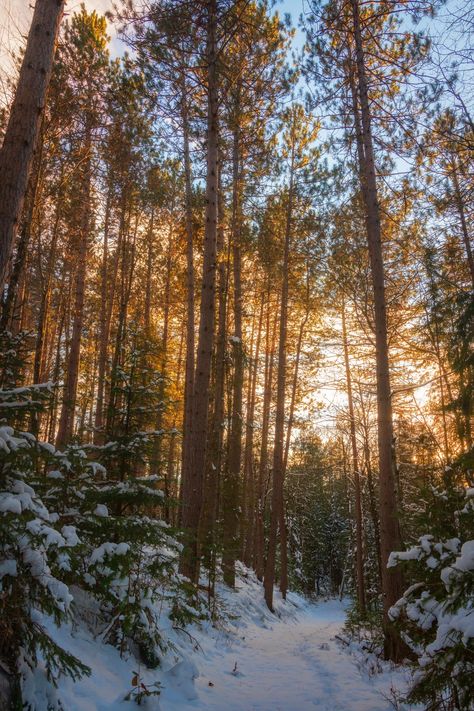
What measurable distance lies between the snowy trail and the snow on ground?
1cm

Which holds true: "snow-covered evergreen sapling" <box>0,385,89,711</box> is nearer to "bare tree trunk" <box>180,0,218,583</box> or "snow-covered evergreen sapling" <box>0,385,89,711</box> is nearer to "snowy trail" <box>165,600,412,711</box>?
"snowy trail" <box>165,600,412,711</box>

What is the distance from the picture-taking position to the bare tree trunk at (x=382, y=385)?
6.71m

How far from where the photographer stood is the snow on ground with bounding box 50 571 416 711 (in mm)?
3938

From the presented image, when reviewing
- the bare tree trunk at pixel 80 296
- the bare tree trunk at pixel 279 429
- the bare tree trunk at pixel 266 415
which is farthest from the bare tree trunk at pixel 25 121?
the bare tree trunk at pixel 266 415

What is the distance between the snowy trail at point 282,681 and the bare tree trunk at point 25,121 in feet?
15.5

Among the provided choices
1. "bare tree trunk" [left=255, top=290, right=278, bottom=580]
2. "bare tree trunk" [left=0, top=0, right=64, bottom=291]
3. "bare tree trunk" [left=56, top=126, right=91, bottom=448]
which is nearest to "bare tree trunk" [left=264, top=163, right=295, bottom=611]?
"bare tree trunk" [left=255, top=290, right=278, bottom=580]

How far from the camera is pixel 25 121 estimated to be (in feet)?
13.7

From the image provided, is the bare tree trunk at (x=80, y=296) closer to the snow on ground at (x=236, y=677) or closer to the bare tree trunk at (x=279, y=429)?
the bare tree trunk at (x=279, y=429)

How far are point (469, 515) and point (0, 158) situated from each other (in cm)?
506

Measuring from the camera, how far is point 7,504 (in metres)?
2.84

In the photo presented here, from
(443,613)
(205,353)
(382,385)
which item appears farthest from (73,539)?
(382,385)

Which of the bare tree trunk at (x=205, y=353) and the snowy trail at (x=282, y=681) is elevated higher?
the bare tree trunk at (x=205, y=353)

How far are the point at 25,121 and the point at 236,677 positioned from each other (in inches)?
283

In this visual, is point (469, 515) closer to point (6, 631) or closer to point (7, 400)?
point (6, 631)
